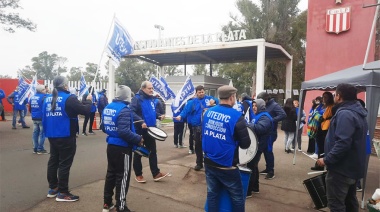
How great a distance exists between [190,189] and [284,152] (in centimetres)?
505

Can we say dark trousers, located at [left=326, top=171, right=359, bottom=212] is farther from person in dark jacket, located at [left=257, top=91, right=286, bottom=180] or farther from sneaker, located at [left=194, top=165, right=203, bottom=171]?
sneaker, located at [left=194, top=165, right=203, bottom=171]

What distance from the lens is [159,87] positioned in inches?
399

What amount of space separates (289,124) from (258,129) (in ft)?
15.5

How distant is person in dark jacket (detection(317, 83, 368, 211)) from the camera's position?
10.5 feet

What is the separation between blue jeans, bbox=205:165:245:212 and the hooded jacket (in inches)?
42.6

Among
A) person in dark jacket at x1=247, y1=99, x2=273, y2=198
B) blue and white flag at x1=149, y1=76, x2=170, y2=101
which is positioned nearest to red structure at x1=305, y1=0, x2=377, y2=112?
blue and white flag at x1=149, y1=76, x2=170, y2=101

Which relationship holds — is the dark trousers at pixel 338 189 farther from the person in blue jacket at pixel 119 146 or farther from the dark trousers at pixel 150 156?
the dark trousers at pixel 150 156

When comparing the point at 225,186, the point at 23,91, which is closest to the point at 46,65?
the point at 23,91

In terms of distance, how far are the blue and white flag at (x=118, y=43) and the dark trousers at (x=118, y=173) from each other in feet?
8.69

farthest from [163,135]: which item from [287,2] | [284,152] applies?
A: [287,2]

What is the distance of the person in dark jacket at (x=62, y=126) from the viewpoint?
439cm

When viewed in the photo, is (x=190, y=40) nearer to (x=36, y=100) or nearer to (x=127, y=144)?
(x=36, y=100)

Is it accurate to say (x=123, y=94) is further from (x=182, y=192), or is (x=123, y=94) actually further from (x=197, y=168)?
(x=197, y=168)

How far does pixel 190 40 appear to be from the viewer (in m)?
19.1
